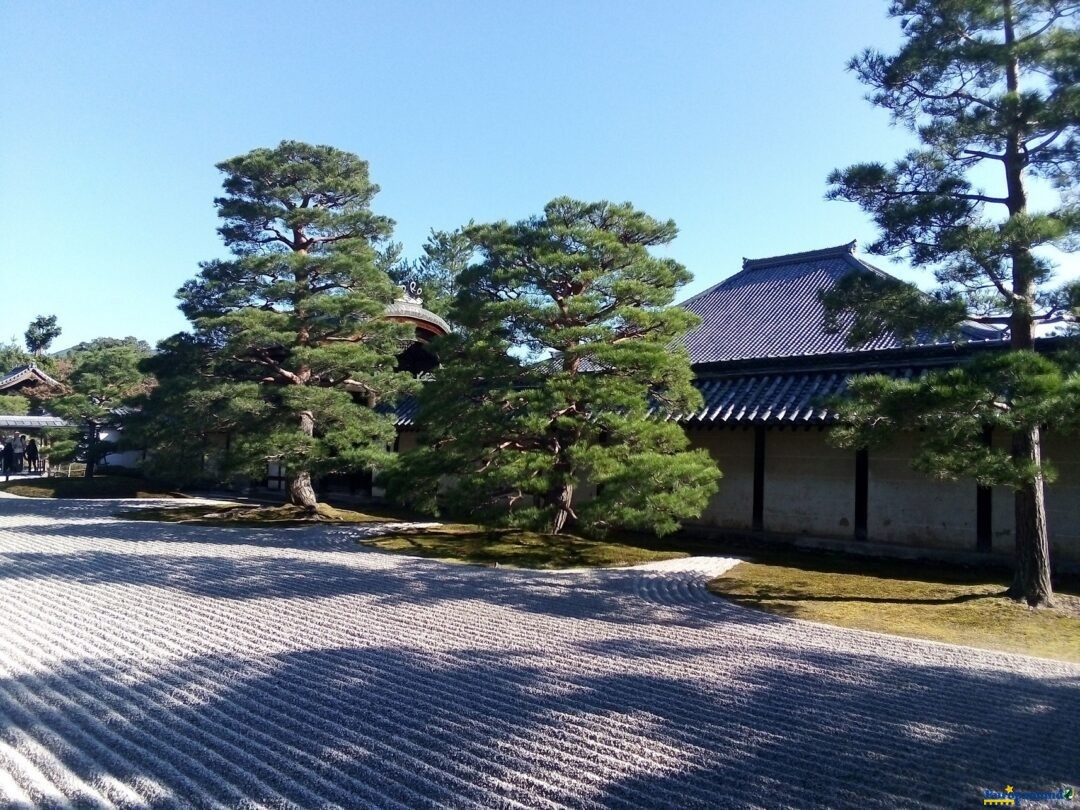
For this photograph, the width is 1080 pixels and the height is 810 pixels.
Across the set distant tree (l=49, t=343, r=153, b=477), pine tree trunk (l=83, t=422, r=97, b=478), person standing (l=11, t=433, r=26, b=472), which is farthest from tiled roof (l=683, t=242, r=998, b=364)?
person standing (l=11, t=433, r=26, b=472)

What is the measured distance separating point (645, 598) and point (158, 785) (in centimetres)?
543

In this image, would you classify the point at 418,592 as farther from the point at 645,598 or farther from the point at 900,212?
the point at 900,212

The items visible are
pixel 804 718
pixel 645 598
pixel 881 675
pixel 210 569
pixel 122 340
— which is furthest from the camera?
pixel 122 340

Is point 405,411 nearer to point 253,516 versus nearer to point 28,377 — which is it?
point 253,516

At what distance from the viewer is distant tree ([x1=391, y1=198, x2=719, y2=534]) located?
387 inches

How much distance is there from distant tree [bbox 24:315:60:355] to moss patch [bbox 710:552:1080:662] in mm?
49088

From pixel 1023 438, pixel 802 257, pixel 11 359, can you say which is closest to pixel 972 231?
pixel 1023 438

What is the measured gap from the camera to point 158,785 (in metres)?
3.21

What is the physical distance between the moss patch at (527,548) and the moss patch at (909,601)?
5.64 ft

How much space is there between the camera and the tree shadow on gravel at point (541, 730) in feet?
10.8

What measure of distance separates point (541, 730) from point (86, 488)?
21139 millimetres

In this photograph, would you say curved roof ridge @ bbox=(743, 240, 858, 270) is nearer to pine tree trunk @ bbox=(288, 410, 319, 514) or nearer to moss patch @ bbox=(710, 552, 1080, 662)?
moss patch @ bbox=(710, 552, 1080, 662)

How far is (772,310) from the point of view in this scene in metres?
14.9

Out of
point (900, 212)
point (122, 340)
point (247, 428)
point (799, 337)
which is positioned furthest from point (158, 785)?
point (122, 340)
